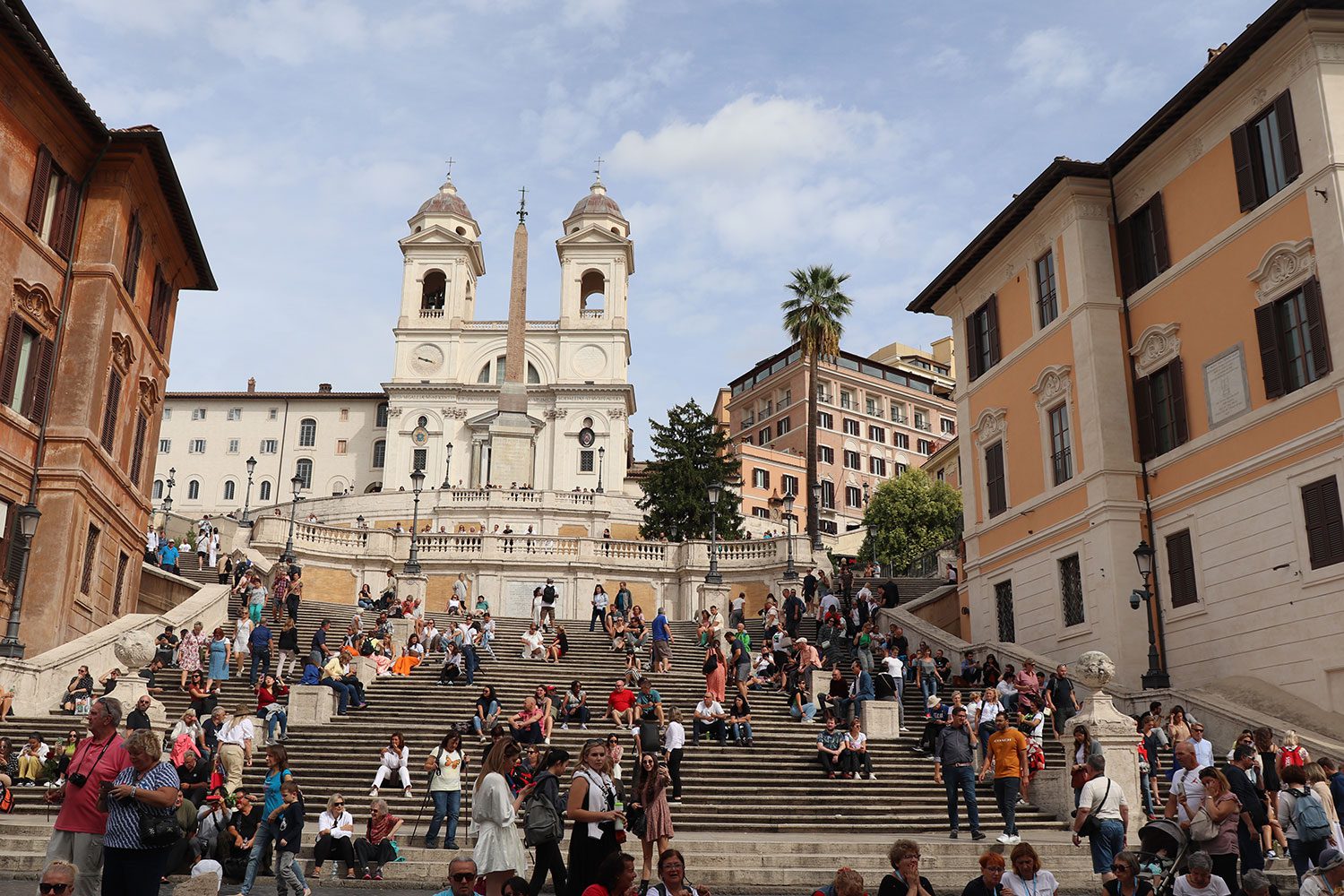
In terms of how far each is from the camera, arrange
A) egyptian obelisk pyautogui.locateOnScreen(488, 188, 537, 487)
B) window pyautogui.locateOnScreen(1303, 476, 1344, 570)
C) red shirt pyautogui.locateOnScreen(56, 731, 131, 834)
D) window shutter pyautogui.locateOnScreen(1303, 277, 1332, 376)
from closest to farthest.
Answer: red shirt pyautogui.locateOnScreen(56, 731, 131, 834) → window pyautogui.locateOnScreen(1303, 476, 1344, 570) → window shutter pyautogui.locateOnScreen(1303, 277, 1332, 376) → egyptian obelisk pyautogui.locateOnScreen(488, 188, 537, 487)

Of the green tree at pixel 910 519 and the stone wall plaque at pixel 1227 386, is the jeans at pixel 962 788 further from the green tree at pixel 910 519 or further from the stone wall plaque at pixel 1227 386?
the green tree at pixel 910 519

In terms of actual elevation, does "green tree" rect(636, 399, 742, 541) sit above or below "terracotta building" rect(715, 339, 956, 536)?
below

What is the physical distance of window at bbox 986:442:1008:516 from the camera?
30362 millimetres

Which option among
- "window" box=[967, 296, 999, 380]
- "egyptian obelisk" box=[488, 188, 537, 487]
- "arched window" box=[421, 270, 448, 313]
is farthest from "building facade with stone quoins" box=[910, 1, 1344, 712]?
"arched window" box=[421, 270, 448, 313]

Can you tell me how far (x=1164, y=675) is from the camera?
71.9 ft

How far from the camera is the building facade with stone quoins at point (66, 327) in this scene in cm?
2381

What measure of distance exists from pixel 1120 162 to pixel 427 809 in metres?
20.1

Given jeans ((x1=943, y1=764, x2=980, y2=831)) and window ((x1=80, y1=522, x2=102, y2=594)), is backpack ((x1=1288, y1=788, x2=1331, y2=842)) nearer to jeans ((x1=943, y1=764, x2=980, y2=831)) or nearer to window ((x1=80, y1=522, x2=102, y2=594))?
jeans ((x1=943, y1=764, x2=980, y2=831))

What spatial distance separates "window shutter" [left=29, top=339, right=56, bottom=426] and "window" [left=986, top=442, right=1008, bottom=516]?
22185 millimetres

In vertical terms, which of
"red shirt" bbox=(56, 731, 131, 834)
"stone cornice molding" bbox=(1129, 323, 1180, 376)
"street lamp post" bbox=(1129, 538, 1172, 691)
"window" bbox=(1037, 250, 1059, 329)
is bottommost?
"red shirt" bbox=(56, 731, 131, 834)

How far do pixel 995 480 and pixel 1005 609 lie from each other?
3.34 m

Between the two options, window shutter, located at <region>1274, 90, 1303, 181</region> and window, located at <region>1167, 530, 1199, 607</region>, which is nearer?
window shutter, located at <region>1274, 90, 1303, 181</region>

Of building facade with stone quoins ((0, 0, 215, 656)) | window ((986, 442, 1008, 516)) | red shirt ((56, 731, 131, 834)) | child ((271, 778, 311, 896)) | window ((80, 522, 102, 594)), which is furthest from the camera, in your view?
window ((986, 442, 1008, 516))

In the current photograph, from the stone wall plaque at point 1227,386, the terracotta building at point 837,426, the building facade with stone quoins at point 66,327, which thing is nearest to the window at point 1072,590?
the stone wall plaque at point 1227,386
